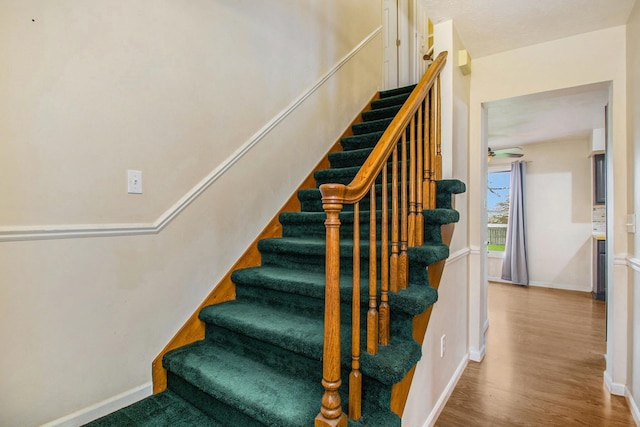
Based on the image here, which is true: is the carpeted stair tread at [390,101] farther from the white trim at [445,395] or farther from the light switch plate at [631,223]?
the white trim at [445,395]

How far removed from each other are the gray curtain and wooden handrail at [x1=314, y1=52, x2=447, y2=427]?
182 inches

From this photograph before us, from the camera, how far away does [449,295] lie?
6.86 feet

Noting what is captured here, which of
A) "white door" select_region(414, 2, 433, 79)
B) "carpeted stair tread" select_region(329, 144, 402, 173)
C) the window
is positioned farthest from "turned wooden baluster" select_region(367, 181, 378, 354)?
the window

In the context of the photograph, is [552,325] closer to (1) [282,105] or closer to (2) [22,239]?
(1) [282,105]

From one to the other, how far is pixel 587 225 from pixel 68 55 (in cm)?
670

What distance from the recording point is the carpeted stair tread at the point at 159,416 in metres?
1.39

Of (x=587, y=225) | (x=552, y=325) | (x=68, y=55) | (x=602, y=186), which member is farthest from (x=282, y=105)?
(x=587, y=225)

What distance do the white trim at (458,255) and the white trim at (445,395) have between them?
0.82 meters

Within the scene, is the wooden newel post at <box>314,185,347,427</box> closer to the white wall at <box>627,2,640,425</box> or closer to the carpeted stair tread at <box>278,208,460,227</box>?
the carpeted stair tread at <box>278,208,460,227</box>

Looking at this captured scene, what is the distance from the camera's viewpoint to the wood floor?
75.5 inches

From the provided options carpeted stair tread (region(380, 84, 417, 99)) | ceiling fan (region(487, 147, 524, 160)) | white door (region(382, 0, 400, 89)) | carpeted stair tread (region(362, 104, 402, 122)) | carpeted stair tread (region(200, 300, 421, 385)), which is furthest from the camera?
ceiling fan (region(487, 147, 524, 160))

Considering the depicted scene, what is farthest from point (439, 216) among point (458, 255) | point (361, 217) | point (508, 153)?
point (508, 153)

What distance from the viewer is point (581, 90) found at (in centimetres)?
237

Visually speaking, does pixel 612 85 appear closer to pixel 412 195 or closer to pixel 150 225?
pixel 412 195
